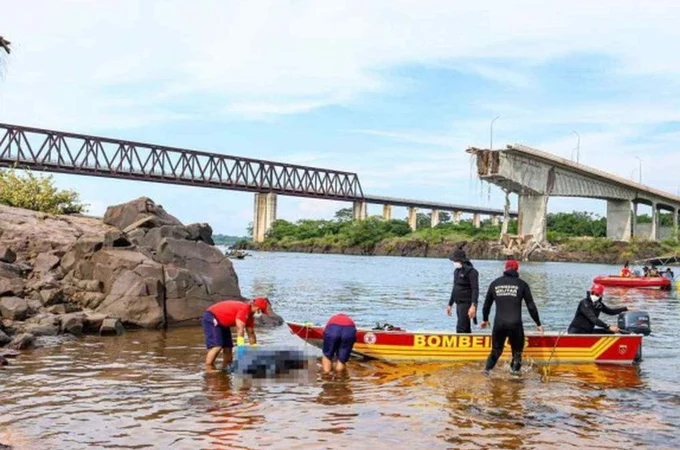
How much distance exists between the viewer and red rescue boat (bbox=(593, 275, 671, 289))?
140ft

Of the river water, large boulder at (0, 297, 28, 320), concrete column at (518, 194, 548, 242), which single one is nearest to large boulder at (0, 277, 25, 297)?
large boulder at (0, 297, 28, 320)

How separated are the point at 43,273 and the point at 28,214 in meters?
4.48

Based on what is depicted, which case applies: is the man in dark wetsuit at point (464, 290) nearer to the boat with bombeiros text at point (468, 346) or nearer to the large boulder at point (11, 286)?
the boat with bombeiros text at point (468, 346)

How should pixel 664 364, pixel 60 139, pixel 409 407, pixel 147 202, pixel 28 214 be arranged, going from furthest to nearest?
pixel 60 139 → pixel 147 202 → pixel 28 214 → pixel 664 364 → pixel 409 407

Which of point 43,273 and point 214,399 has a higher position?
point 43,273

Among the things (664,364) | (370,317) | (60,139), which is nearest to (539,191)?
(60,139)

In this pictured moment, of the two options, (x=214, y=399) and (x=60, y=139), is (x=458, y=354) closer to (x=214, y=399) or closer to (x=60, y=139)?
(x=214, y=399)

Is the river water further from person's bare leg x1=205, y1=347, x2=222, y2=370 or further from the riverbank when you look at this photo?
the riverbank

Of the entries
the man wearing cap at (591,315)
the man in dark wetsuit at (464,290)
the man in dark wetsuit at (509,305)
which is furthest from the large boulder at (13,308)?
the man wearing cap at (591,315)

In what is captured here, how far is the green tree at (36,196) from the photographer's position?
2783 centimetres

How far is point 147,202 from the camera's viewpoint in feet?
83.5

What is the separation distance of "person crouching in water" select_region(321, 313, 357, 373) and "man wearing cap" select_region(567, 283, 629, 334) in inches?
199

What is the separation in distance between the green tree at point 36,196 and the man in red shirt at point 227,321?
16598 mm

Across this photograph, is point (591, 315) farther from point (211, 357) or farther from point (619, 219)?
point (619, 219)
